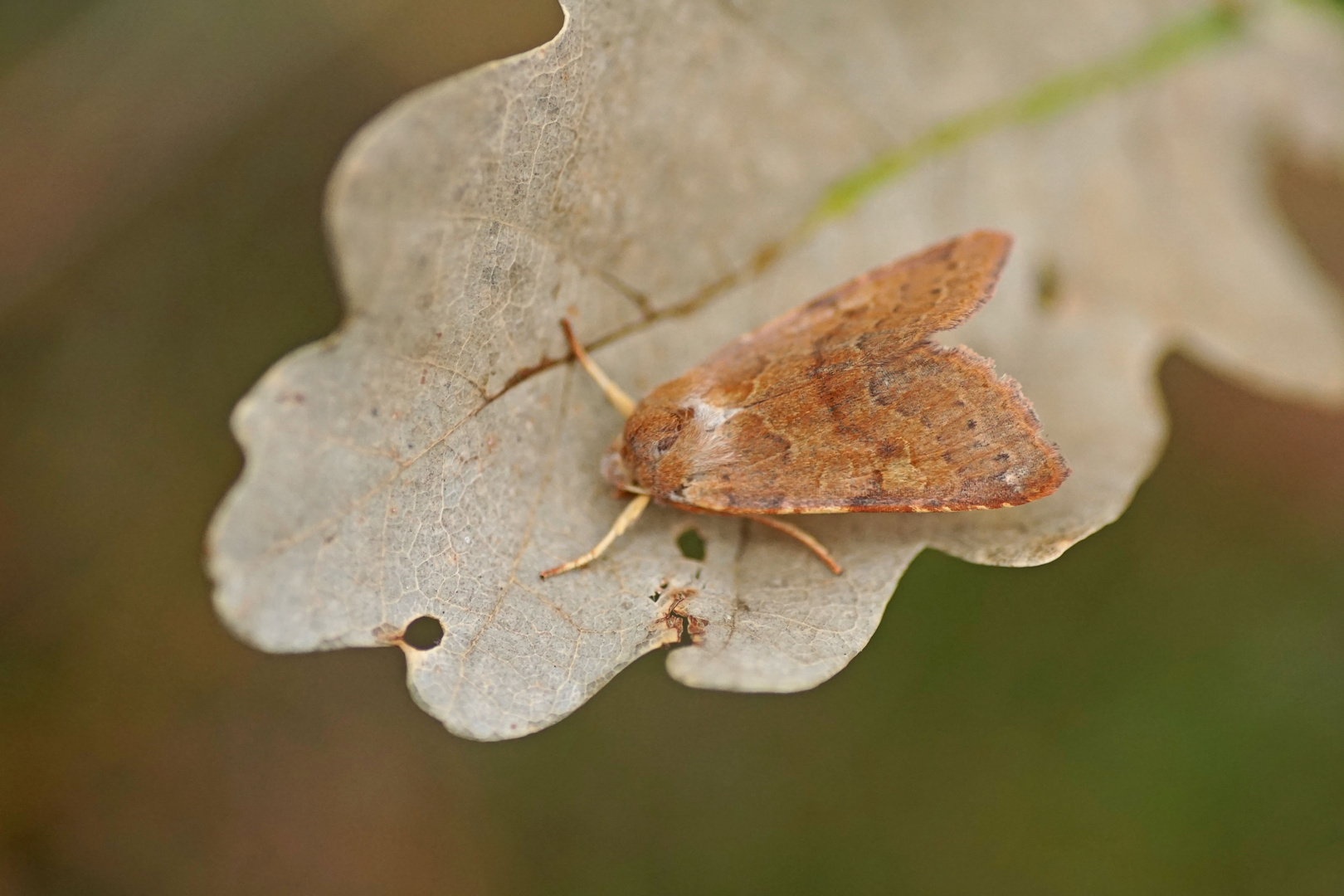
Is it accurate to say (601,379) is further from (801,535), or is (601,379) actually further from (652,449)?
(801,535)

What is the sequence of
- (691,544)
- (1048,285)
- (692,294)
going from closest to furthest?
(691,544) < (692,294) < (1048,285)

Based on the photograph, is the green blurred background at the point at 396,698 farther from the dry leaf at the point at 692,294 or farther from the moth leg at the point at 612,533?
the moth leg at the point at 612,533

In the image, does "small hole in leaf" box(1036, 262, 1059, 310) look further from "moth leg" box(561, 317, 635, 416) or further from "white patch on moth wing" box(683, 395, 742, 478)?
"moth leg" box(561, 317, 635, 416)

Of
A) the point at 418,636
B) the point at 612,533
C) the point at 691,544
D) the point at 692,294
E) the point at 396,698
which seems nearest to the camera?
the point at 418,636

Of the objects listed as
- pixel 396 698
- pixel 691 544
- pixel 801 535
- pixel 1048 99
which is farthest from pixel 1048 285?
pixel 396 698

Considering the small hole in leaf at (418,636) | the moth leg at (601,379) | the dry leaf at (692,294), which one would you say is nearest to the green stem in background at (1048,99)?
the dry leaf at (692,294)

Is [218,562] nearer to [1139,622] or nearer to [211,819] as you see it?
[211,819]

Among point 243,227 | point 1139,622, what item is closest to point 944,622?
point 1139,622
